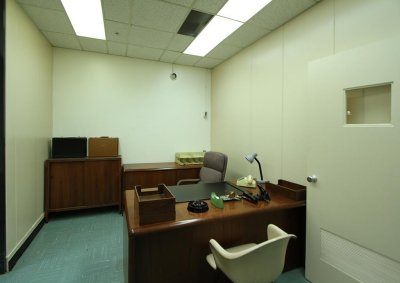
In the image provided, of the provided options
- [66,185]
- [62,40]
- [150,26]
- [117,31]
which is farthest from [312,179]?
[62,40]

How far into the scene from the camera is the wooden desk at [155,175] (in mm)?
3395

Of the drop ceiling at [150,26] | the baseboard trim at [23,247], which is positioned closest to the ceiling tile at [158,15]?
the drop ceiling at [150,26]

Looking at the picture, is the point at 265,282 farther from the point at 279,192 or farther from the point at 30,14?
the point at 30,14

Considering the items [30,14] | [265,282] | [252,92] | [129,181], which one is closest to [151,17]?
[30,14]

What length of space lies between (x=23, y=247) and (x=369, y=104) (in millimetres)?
3697

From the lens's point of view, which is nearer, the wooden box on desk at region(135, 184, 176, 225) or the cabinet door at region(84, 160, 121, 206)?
the wooden box on desk at region(135, 184, 176, 225)

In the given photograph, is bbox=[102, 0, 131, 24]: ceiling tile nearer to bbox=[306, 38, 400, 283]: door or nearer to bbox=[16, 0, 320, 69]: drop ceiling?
bbox=[16, 0, 320, 69]: drop ceiling

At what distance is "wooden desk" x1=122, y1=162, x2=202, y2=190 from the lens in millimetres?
3395

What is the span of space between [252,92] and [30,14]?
286 cm

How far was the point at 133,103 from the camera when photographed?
390 cm

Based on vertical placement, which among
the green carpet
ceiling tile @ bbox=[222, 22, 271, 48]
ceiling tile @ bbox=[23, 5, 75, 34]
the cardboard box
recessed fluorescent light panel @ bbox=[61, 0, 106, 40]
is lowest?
the green carpet

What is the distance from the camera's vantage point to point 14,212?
88.1 inches

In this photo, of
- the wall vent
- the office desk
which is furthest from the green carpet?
the office desk

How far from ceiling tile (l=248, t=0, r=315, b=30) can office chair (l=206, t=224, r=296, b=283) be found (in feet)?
7.13
